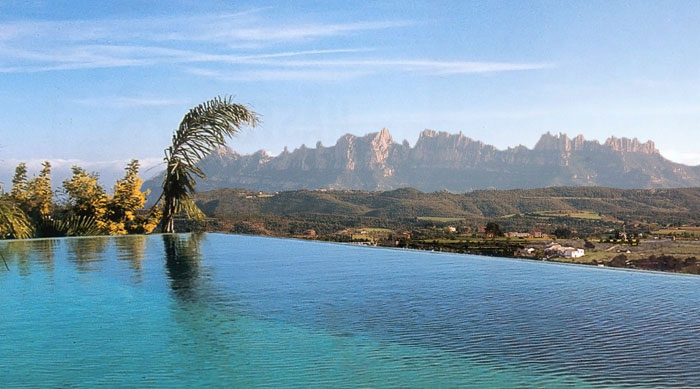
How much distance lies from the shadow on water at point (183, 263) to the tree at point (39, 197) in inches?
90.8

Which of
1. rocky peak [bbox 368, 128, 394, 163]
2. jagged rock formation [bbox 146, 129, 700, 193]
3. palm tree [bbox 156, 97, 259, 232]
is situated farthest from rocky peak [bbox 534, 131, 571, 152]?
palm tree [bbox 156, 97, 259, 232]

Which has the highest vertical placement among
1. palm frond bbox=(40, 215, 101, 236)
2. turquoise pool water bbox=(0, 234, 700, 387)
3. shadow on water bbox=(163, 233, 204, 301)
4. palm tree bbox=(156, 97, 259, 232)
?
palm tree bbox=(156, 97, 259, 232)

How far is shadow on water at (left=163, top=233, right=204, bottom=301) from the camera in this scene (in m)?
5.20

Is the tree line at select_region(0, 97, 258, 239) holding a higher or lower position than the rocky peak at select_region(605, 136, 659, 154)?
lower

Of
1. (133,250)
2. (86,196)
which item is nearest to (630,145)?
(86,196)

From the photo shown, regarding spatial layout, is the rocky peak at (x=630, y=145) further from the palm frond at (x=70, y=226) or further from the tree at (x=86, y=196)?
the palm frond at (x=70, y=226)

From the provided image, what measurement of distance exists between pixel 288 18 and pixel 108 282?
435 inches

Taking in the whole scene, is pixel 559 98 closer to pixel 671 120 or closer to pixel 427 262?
pixel 671 120

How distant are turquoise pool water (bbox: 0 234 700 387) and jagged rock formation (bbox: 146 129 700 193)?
144 meters

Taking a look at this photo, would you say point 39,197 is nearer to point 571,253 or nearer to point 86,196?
point 86,196

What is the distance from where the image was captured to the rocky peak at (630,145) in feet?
604

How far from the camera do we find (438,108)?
39750 mm

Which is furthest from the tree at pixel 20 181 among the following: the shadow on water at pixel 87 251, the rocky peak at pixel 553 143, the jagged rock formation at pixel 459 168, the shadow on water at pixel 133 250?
the rocky peak at pixel 553 143

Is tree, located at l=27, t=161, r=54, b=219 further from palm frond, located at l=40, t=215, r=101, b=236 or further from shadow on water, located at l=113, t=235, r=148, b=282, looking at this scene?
shadow on water, located at l=113, t=235, r=148, b=282
